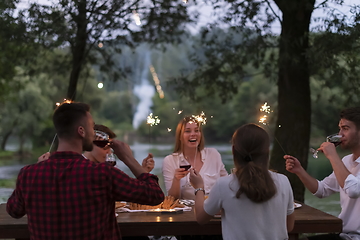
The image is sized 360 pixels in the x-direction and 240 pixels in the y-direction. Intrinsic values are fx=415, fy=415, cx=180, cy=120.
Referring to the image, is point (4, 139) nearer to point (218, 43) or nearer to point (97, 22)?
point (97, 22)

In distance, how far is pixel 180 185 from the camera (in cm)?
359

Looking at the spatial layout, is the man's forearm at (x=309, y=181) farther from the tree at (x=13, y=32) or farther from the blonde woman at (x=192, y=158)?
the tree at (x=13, y=32)

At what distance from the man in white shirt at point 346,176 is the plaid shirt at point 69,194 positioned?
56.4 inches

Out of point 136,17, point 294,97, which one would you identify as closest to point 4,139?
point 136,17

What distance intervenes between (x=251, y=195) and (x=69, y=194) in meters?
0.86

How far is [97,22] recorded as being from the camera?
20.4 ft

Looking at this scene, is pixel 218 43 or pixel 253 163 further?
pixel 218 43

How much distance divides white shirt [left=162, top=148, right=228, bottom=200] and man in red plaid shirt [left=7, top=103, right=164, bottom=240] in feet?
5.11

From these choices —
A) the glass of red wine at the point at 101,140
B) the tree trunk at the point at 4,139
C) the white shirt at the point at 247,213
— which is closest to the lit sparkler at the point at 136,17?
the glass of red wine at the point at 101,140

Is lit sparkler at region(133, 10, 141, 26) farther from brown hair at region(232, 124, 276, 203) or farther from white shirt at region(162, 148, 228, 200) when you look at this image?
brown hair at region(232, 124, 276, 203)

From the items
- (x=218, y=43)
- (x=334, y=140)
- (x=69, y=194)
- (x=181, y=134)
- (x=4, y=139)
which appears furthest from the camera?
(x=4, y=139)

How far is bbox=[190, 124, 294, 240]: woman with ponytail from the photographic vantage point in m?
2.01

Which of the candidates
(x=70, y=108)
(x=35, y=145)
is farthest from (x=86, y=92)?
(x=70, y=108)

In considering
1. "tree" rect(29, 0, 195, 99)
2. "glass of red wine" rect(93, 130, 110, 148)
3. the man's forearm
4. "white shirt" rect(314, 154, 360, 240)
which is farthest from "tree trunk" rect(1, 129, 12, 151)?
"white shirt" rect(314, 154, 360, 240)
